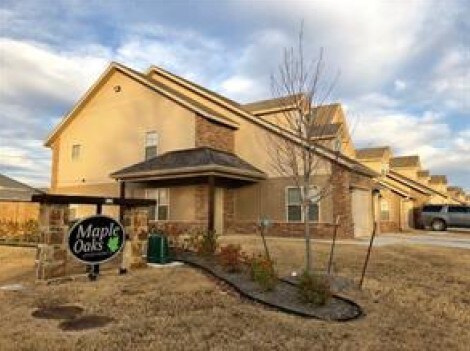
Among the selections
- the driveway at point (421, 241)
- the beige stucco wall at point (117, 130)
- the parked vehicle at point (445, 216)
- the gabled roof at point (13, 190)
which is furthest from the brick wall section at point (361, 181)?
the gabled roof at point (13, 190)

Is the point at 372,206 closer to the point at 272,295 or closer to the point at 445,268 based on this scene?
the point at 445,268

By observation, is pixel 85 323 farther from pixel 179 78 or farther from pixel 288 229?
pixel 179 78

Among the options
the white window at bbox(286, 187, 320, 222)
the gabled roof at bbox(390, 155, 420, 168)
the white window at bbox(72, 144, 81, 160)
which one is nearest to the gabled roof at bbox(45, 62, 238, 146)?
the white window at bbox(72, 144, 81, 160)

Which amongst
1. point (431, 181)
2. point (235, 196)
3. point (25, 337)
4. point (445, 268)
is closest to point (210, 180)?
point (235, 196)

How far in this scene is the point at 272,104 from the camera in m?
25.3

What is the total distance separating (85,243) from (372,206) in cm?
1955

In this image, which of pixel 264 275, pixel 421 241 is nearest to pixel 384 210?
pixel 421 241

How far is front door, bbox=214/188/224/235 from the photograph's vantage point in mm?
22109

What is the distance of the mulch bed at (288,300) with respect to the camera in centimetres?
739

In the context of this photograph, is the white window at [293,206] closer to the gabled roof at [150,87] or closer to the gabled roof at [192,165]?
the gabled roof at [192,165]

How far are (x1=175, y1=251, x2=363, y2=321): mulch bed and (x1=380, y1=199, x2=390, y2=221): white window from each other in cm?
2158

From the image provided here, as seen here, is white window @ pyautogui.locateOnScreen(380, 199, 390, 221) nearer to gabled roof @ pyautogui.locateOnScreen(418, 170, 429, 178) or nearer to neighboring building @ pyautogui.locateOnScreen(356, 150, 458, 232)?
neighboring building @ pyautogui.locateOnScreen(356, 150, 458, 232)

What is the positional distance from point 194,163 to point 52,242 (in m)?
10.4

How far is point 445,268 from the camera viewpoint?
1223cm
